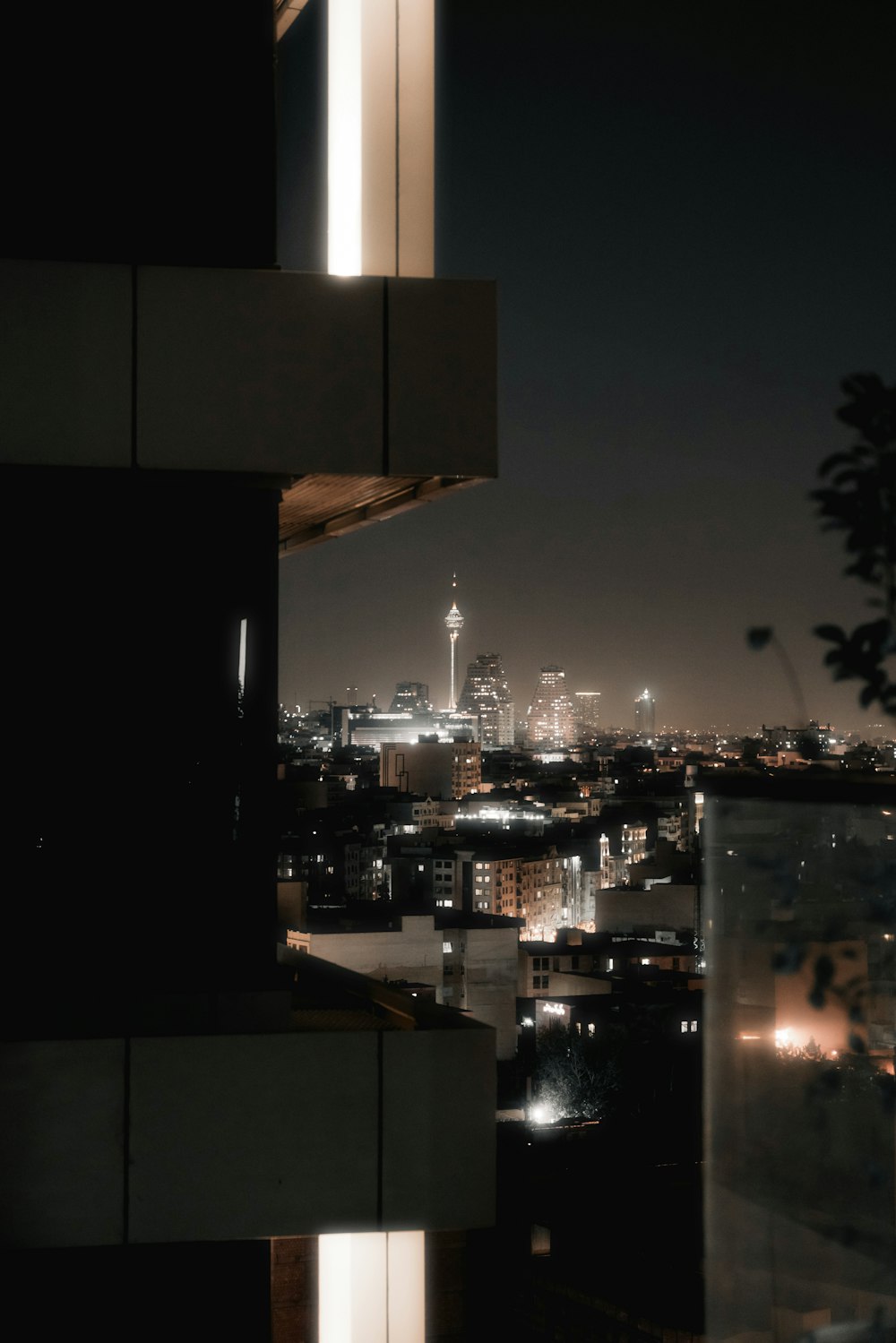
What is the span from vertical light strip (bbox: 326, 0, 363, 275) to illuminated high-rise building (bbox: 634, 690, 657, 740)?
208ft

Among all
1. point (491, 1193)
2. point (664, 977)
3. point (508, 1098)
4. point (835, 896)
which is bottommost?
point (508, 1098)

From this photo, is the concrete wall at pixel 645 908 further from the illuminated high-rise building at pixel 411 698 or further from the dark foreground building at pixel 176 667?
the illuminated high-rise building at pixel 411 698

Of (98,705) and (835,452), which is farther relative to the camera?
(98,705)

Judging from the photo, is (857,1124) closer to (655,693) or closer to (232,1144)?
(232,1144)

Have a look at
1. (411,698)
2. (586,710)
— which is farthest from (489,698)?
(411,698)

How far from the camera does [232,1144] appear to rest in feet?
6.33

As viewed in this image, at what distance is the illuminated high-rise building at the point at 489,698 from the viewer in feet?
409

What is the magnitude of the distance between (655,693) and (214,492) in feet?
211

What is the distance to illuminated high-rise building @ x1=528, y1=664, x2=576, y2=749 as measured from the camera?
120375 millimetres

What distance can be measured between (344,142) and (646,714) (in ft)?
222

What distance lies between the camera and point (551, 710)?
12362 centimetres

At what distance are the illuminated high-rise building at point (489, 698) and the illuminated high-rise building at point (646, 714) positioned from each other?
51715 mm

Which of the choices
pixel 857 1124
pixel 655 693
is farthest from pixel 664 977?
pixel 655 693

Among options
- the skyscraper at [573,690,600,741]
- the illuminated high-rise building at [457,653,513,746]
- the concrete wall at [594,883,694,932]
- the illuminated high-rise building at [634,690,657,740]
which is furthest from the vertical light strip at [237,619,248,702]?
the illuminated high-rise building at [457,653,513,746]
